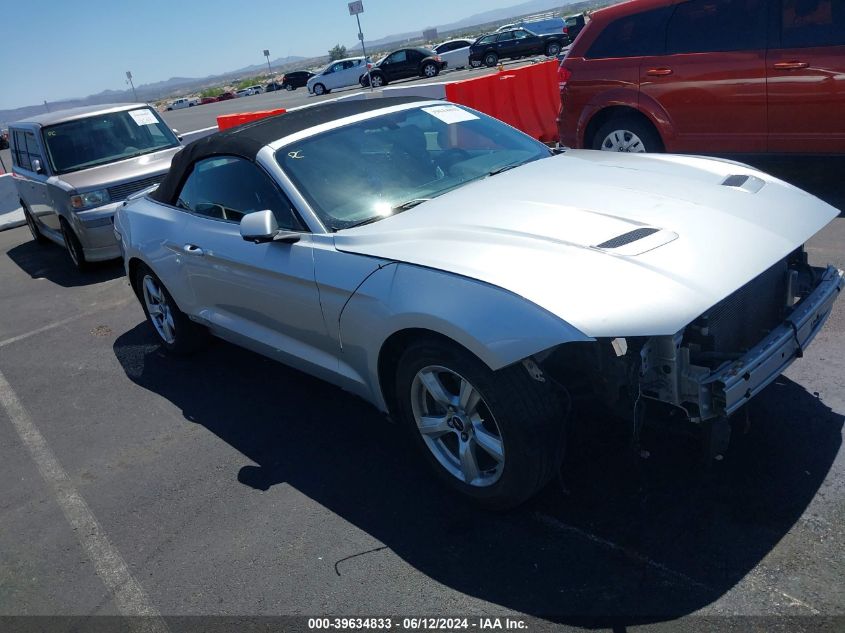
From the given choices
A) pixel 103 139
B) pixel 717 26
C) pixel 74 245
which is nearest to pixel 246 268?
pixel 717 26

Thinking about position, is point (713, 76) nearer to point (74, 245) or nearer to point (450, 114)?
point (450, 114)

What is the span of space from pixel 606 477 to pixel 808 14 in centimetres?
517

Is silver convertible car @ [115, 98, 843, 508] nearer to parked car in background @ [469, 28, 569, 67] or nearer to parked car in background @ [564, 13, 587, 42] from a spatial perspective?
parked car in background @ [564, 13, 587, 42]

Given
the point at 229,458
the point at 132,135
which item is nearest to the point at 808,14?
the point at 229,458

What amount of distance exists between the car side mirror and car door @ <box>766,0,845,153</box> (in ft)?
16.3

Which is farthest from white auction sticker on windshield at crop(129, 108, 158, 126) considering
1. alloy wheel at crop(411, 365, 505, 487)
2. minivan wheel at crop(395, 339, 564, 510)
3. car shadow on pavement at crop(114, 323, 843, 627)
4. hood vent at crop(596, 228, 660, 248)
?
hood vent at crop(596, 228, 660, 248)

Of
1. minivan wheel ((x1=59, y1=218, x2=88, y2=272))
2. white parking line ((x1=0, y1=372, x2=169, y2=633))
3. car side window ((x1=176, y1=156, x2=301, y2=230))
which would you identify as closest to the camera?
white parking line ((x1=0, y1=372, x2=169, y2=633))

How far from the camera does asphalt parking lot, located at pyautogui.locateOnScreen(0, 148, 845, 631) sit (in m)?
2.79

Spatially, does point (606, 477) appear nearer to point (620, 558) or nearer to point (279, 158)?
point (620, 558)

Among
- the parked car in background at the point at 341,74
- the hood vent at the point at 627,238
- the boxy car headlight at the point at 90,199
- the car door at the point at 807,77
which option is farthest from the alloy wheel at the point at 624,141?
the parked car in background at the point at 341,74

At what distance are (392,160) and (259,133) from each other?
839mm

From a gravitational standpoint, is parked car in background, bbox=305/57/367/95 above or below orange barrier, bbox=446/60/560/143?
below

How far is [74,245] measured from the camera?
28.7ft

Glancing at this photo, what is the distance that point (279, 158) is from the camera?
13.5ft
